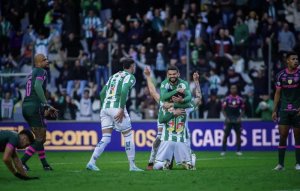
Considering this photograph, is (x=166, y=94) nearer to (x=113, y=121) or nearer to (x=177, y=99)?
(x=177, y=99)

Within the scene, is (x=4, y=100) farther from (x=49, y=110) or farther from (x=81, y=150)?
(x=49, y=110)

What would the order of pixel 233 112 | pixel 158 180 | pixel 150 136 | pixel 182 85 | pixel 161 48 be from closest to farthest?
pixel 158 180
pixel 182 85
pixel 233 112
pixel 150 136
pixel 161 48

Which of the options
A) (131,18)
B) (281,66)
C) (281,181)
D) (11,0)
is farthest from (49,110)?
(11,0)

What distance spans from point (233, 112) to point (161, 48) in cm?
382

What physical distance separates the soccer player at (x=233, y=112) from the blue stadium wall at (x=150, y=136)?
1202 mm

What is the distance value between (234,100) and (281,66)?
251 centimetres

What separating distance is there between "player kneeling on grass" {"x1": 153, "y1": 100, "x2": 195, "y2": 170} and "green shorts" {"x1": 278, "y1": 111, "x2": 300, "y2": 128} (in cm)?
206

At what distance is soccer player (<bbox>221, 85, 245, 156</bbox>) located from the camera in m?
27.0

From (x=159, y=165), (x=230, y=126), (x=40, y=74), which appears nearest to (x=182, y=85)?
(x=159, y=165)

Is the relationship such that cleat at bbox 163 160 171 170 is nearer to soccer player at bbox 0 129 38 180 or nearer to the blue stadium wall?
soccer player at bbox 0 129 38 180

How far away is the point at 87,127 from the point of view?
2873 centimetres

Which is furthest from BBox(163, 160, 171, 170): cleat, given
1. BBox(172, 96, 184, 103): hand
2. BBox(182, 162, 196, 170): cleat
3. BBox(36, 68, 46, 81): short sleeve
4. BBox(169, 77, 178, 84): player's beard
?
BBox(36, 68, 46, 81): short sleeve

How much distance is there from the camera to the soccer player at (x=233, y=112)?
27.0 meters

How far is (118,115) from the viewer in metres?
17.1
